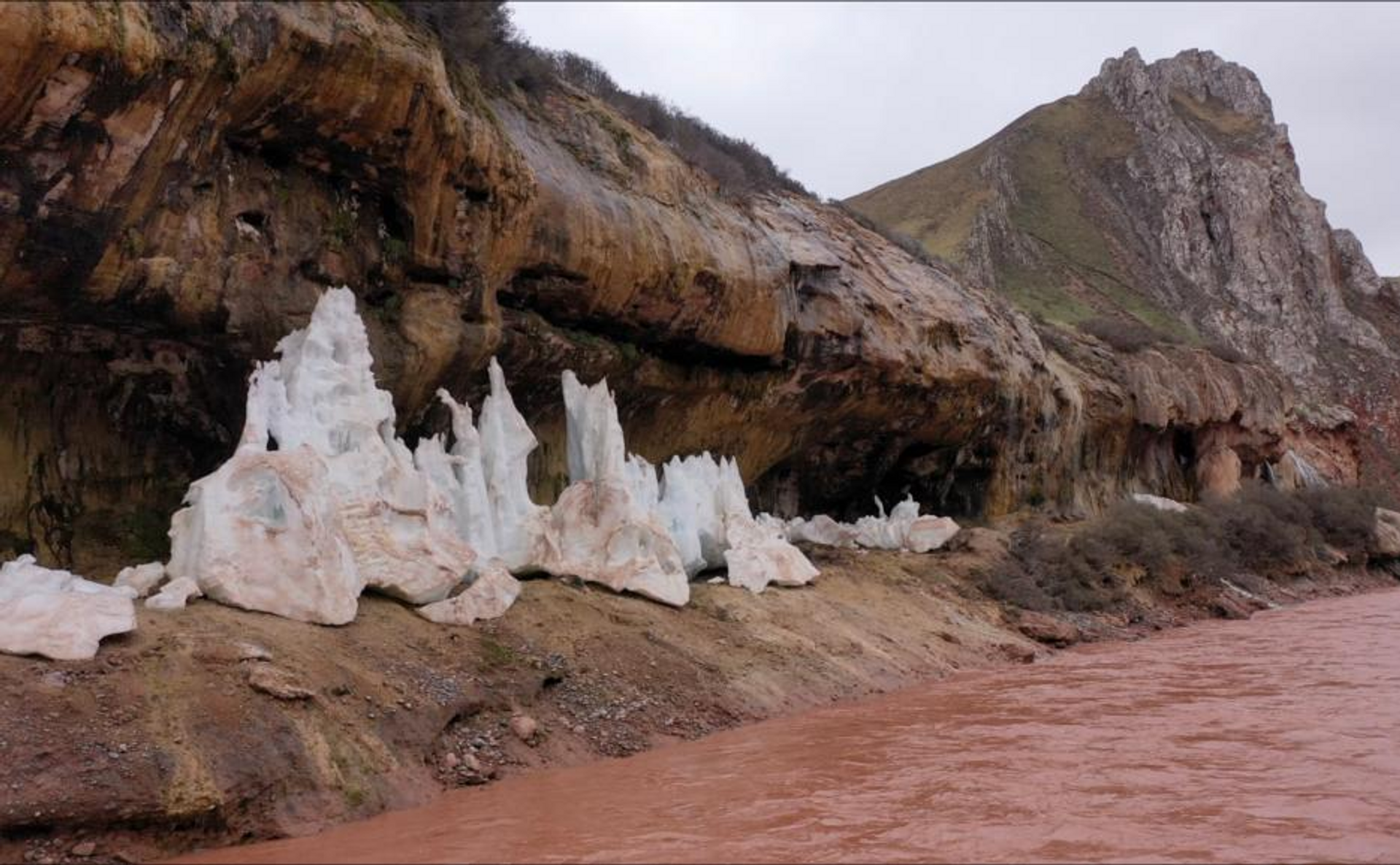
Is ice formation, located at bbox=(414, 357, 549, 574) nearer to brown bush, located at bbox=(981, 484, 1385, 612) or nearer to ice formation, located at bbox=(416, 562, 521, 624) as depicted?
ice formation, located at bbox=(416, 562, 521, 624)

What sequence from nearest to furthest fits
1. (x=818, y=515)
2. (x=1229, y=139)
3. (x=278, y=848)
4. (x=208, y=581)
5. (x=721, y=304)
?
1. (x=278, y=848)
2. (x=208, y=581)
3. (x=721, y=304)
4. (x=818, y=515)
5. (x=1229, y=139)

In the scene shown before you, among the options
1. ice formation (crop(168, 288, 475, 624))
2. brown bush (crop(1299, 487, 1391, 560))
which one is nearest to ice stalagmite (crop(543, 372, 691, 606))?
ice formation (crop(168, 288, 475, 624))

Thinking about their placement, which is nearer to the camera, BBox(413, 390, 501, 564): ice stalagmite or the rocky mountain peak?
BBox(413, 390, 501, 564): ice stalagmite

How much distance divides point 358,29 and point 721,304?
7.68 m

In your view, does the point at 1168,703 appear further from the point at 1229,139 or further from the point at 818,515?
the point at 1229,139

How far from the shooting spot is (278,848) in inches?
240

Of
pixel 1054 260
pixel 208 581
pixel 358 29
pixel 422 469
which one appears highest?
pixel 1054 260

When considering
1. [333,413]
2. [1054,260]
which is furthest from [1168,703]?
[1054,260]

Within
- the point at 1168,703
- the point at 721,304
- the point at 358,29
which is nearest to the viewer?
the point at 358,29

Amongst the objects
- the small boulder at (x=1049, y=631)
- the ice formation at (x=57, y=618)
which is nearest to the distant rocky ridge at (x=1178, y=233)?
the small boulder at (x=1049, y=631)

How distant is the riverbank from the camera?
239 inches

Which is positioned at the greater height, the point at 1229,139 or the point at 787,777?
the point at 1229,139

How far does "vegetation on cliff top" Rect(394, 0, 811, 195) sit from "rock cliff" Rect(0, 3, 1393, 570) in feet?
1.18

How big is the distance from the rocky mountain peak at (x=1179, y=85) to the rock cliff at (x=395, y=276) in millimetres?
50097
